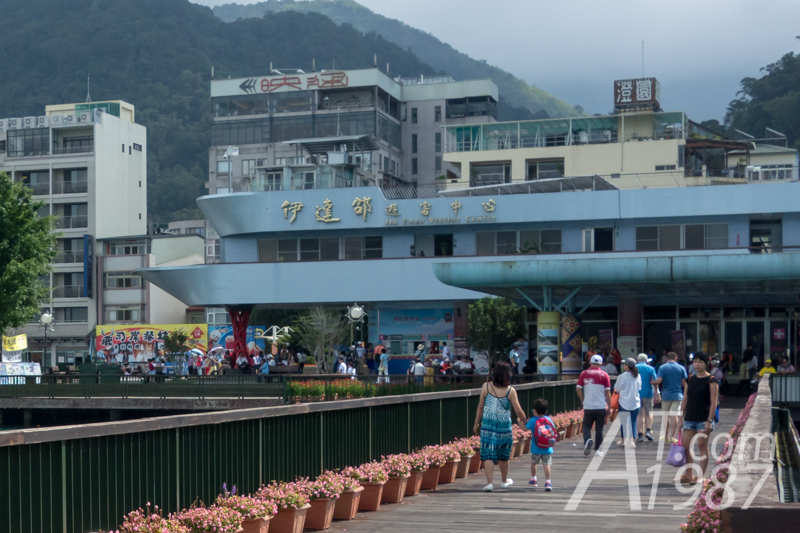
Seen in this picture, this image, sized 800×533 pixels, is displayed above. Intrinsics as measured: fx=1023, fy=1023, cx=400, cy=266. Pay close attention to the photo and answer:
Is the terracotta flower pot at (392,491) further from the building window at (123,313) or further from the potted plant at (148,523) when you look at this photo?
the building window at (123,313)

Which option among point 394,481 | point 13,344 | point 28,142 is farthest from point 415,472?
point 28,142

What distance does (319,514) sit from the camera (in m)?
10.2

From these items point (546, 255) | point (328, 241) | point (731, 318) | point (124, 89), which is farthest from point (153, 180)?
point (731, 318)

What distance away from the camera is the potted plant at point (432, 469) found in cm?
1340

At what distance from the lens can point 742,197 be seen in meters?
48.1

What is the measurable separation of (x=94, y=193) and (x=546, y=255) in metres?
40.0

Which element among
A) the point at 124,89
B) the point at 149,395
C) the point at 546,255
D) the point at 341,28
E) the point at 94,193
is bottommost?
the point at 149,395

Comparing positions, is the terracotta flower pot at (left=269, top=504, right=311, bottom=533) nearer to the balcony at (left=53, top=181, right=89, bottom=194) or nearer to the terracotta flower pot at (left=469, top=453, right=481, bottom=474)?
the terracotta flower pot at (left=469, top=453, right=481, bottom=474)

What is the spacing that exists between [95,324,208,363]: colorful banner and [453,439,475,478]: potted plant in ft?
173

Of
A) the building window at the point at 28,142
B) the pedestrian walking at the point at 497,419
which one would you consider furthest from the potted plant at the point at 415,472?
the building window at the point at 28,142

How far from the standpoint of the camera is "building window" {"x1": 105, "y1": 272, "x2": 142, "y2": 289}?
7531 centimetres

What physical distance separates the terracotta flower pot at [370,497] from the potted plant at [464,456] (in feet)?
10.8

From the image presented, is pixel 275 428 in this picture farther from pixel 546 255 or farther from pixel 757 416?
pixel 546 255

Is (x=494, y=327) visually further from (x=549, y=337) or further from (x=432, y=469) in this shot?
(x=432, y=469)
